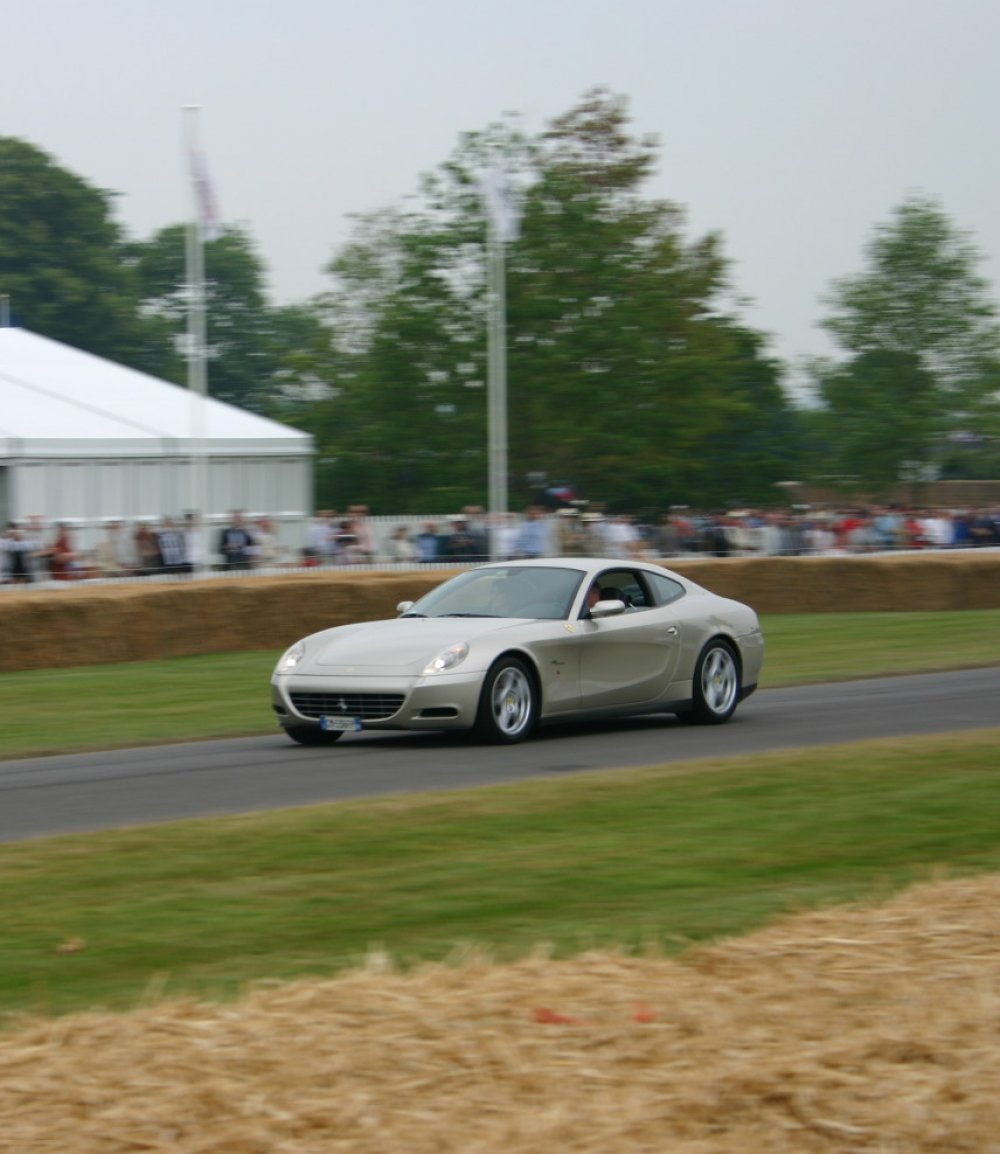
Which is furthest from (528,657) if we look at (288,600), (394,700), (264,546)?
(264,546)

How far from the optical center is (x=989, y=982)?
16.7ft

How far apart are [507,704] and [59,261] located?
74.1m

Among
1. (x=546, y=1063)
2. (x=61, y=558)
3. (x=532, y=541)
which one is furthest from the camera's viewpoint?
(x=532, y=541)

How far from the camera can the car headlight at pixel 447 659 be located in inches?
478

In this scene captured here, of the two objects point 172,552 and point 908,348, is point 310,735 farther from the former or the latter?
point 908,348

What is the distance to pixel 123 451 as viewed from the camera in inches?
1276

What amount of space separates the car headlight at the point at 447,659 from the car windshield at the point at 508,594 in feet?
2.88

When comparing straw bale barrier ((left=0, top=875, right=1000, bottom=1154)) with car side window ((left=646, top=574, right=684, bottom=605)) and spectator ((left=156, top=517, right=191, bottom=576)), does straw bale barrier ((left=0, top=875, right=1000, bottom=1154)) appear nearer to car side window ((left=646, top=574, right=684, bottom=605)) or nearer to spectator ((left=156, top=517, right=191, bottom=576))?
car side window ((left=646, top=574, right=684, bottom=605))

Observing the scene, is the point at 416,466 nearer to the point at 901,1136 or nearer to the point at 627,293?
the point at 627,293

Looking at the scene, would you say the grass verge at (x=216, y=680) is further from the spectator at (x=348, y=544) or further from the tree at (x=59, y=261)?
the tree at (x=59, y=261)

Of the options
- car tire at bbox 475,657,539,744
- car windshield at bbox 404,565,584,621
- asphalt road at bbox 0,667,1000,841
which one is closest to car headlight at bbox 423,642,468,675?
car tire at bbox 475,657,539,744

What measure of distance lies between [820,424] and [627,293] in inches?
881

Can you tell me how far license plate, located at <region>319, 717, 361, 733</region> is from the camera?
12.3m

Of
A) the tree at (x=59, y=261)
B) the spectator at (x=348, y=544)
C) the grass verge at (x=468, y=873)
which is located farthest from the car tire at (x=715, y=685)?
the tree at (x=59, y=261)
